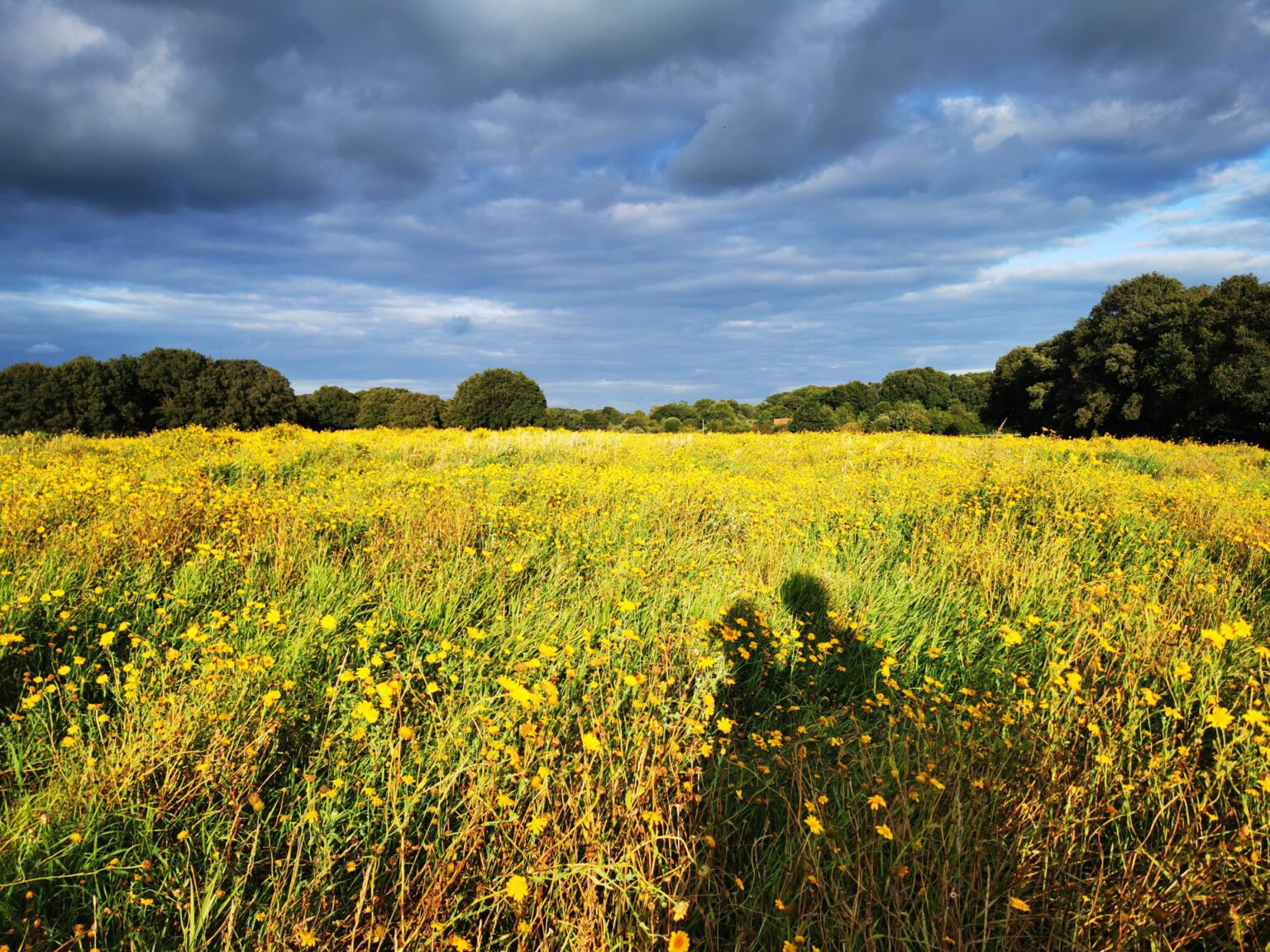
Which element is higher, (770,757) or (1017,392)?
(1017,392)

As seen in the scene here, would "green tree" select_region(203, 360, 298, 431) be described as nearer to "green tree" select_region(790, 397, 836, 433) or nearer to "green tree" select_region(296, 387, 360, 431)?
"green tree" select_region(296, 387, 360, 431)

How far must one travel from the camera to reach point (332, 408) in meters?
62.2

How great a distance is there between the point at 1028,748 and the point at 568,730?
215 centimetres

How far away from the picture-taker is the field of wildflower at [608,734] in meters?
1.92

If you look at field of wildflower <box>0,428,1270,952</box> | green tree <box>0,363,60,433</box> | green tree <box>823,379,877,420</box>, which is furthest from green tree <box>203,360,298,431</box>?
green tree <box>823,379,877,420</box>

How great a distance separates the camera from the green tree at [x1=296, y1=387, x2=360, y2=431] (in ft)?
200

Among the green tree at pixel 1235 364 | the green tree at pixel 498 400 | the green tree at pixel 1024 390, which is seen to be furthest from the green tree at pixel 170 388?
the green tree at pixel 1235 364

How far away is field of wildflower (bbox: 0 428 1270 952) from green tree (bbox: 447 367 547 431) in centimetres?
3838

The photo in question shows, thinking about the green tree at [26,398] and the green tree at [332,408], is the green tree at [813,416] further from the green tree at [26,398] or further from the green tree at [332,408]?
the green tree at [26,398]

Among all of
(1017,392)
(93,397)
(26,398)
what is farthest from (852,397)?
(26,398)

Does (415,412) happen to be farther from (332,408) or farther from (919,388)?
(919,388)

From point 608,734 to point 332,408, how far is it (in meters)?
68.7

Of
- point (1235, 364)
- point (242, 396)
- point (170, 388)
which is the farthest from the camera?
point (242, 396)

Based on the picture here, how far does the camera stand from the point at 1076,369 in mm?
34875
